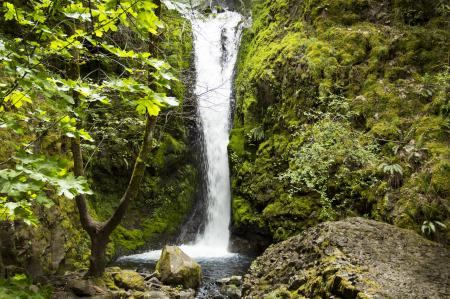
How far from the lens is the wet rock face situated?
345cm

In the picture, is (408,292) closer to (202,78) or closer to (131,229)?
(131,229)

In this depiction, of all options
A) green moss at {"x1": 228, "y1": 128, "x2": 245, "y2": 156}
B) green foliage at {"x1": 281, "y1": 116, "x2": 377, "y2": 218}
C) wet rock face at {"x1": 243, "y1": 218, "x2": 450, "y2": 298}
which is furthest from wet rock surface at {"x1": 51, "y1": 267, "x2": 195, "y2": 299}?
green moss at {"x1": 228, "y1": 128, "x2": 245, "y2": 156}

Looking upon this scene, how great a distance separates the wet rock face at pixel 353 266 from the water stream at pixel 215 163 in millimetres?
2943

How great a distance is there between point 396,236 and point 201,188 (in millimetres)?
8488

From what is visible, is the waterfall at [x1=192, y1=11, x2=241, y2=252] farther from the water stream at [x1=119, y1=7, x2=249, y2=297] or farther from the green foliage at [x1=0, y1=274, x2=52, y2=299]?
the green foliage at [x1=0, y1=274, x2=52, y2=299]

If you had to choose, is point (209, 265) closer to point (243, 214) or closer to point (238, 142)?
point (243, 214)

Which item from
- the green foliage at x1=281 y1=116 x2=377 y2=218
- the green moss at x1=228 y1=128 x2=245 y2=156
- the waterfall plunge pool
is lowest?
the waterfall plunge pool

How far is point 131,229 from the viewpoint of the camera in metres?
11.0

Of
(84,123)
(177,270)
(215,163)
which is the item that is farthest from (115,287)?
(215,163)

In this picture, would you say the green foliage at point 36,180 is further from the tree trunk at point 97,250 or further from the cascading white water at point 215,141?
the cascading white water at point 215,141

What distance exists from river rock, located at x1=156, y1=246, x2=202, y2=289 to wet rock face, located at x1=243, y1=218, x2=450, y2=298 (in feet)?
7.74

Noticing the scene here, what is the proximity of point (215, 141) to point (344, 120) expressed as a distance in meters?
5.97

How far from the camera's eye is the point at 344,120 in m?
7.90

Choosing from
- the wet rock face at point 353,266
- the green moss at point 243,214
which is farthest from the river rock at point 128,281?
the green moss at point 243,214
